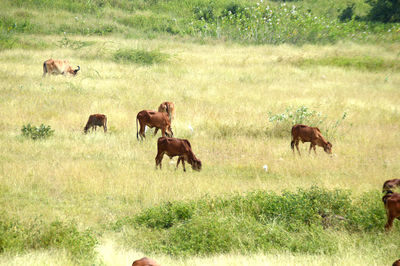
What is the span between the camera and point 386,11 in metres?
36.4

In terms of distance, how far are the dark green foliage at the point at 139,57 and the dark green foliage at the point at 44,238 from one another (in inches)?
705

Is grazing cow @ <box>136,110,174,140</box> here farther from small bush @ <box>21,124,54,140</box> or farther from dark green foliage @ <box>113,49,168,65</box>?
dark green foliage @ <box>113,49,168,65</box>

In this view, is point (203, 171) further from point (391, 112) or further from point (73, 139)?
point (391, 112)

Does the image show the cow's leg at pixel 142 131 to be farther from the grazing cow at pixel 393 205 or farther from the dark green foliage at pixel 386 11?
the dark green foliage at pixel 386 11

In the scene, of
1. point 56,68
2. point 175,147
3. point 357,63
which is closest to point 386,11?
point 357,63

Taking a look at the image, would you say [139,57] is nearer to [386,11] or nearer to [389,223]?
[389,223]

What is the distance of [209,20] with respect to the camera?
37.2m

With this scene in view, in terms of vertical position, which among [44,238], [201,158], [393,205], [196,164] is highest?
[393,205]

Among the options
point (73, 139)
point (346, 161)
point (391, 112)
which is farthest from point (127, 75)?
point (346, 161)

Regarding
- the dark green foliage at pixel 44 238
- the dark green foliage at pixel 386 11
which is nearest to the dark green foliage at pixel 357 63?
the dark green foliage at pixel 386 11

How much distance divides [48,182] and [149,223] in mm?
2536

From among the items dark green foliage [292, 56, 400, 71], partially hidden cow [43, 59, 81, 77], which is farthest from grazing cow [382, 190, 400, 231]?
dark green foliage [292, 56, 400, 71]

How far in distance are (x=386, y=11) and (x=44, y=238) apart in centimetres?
3547

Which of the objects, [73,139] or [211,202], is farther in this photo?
[73,139]
